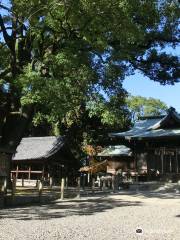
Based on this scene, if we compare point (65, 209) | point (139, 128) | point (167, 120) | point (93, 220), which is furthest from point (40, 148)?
point (93, 220)

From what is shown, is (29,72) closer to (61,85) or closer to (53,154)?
(61,85)

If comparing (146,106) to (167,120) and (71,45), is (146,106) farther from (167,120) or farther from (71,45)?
(71,45)

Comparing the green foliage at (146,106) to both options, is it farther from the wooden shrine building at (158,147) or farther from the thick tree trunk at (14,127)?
the thick tree trunk at (14,127)

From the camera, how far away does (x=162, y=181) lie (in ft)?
97.2

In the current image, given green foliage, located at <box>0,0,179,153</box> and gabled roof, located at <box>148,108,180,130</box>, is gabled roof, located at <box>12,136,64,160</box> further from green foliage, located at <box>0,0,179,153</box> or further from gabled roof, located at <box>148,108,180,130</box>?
green foliage, located at <box>0,0,179,153</box>

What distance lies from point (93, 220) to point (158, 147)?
60.4 feet

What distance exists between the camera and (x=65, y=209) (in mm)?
16562

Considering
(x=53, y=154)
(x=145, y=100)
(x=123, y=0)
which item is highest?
(x=145, y=100)

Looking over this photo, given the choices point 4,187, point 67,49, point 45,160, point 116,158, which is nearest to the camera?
point 4,187

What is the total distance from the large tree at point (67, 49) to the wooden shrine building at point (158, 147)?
603 cm

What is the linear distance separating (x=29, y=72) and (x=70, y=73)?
2.21 meters

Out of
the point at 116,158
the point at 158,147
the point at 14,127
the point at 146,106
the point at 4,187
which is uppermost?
the point at 146,106

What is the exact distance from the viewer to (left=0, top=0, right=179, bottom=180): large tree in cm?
1942

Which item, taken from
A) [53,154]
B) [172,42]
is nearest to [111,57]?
[172,42]
